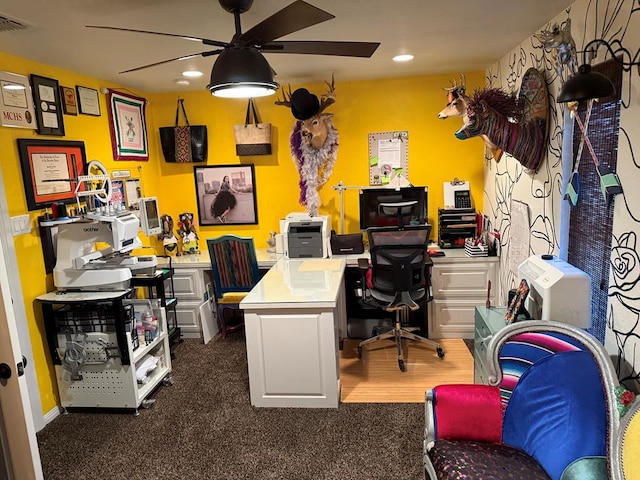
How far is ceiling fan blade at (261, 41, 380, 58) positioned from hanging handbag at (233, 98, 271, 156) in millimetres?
2058

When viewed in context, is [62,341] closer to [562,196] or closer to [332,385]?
[332,385]

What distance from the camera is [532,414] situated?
1.77 meters

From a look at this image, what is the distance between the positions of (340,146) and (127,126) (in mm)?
1904

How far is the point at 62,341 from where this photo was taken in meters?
2.80

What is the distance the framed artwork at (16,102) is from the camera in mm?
2613

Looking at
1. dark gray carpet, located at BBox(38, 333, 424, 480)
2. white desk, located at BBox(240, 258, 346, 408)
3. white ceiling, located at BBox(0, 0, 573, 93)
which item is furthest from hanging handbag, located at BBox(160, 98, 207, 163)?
dark gray carpet, located at BBox(38, 333, 424, 480)

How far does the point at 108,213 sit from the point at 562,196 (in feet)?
8.52

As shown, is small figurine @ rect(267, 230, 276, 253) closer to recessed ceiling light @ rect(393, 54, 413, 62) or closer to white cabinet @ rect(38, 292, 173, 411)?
white cabinet @ rect(38, 292, 173, 411)

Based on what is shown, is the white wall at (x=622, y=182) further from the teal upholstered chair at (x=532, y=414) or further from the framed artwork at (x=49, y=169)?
the framed artwork at (x=49, y=169)

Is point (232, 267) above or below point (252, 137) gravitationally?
below

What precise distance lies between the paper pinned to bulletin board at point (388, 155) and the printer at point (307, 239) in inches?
30.0

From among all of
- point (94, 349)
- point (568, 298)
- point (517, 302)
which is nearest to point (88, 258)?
point (94, 349)

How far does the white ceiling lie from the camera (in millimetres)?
2061

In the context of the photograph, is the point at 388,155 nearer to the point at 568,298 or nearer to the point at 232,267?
the point at 232,267
